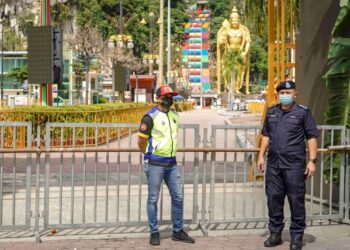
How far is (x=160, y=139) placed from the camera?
6.24 metres

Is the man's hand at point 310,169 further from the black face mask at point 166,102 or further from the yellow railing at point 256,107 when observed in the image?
the yellow railing at point 256,107

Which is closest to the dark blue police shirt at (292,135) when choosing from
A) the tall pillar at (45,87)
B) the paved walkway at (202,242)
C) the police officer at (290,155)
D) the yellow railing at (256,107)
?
the police officer at (290,155)

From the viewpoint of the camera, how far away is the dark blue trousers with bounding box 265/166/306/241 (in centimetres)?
602

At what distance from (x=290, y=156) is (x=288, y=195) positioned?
1.46 feet

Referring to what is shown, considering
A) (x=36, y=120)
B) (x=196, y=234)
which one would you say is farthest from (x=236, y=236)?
(x=36, y=120)

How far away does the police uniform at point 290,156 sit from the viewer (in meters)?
6.00

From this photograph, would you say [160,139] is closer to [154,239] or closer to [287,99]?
[154,239]

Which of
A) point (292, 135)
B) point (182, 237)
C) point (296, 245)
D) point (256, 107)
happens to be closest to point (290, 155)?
point (292, 135)

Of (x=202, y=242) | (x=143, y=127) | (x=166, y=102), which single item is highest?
(x=166, y=102)

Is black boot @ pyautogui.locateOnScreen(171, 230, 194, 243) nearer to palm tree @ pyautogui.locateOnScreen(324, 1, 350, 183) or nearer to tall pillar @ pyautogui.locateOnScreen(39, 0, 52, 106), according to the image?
palm tree @ pyautogui.locateOnScreen(324, 1, 350, 183)

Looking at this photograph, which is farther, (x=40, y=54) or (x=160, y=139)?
(x=40, y=54)

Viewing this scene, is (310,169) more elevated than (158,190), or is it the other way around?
(310,169)

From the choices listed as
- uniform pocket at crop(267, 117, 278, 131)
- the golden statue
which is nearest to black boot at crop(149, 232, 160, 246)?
uniform pocket at crop(267, 117, 278, 131)

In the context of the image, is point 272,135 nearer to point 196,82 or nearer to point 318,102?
point 318,102
